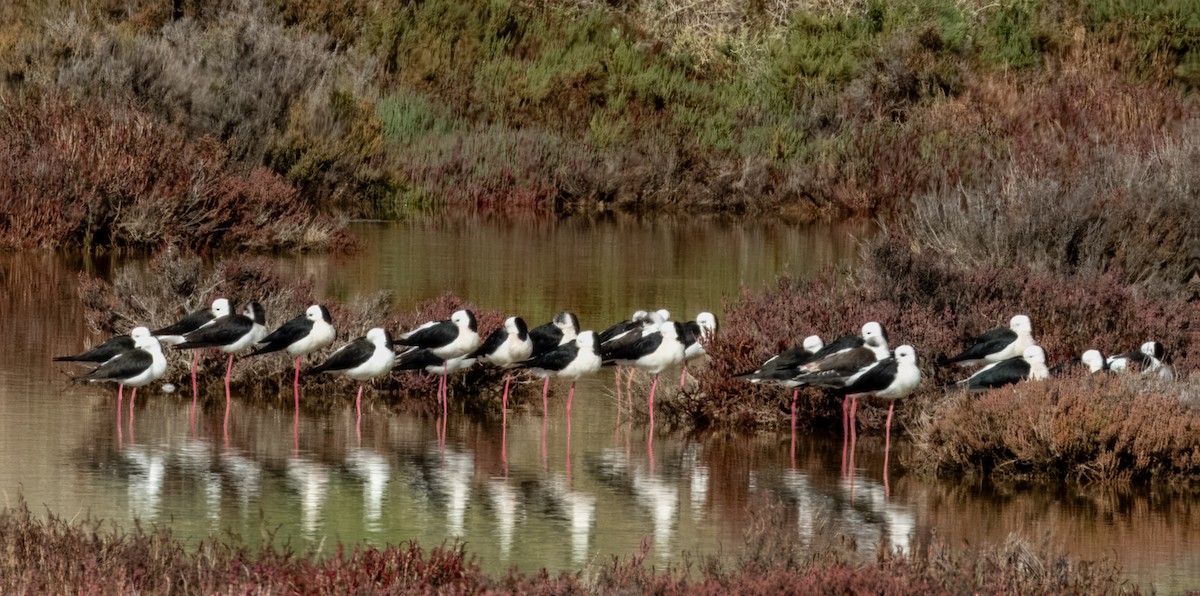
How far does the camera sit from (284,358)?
563 inches

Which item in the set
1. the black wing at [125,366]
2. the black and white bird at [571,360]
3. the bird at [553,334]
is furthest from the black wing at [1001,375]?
the black wing at [125,366]

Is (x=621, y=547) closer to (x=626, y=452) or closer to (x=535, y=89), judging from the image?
(x=626, y=452)

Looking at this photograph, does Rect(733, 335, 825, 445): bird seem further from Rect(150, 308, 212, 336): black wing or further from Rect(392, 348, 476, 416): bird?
Rect(150, 308, 212, 336): black wing

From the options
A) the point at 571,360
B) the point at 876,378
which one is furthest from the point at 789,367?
the point at 571,360

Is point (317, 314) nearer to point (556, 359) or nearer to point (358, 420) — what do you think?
point (358, 420)

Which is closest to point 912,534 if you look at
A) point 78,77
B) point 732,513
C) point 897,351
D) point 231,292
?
point 732,513

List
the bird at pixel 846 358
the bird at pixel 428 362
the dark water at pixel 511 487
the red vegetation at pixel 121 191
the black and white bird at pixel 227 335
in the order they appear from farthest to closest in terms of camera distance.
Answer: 1. the red vegetation at pixel 121 191
2. the bird at pixel 428 362
3. the black and white bird at pixel 227 335
4. the bird at pixel 846 358
5. the dark water at pixel 511 487

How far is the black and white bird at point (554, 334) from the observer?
13.6 metres

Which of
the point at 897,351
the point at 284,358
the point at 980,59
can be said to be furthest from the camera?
the point at 980,59

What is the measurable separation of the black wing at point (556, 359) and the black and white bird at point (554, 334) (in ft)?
1.46

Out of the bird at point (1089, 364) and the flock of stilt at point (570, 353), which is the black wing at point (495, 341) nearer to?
the flock of stilt at point (570, 353)

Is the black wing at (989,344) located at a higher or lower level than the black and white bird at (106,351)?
higher

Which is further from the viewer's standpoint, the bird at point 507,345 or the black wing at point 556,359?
the bird at point 507,345

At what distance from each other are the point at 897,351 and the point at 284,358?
4.91 m
